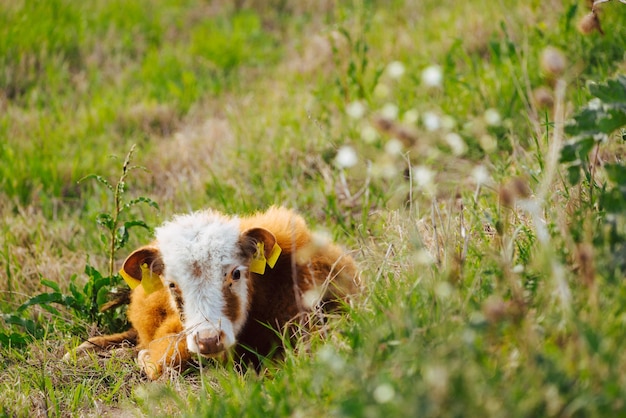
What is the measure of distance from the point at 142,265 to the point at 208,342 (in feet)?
2.60

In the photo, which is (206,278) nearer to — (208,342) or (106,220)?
(208,342)

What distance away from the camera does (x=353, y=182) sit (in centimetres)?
604

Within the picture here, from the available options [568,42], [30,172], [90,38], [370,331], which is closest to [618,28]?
[568,42]

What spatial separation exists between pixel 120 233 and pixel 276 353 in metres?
1.31

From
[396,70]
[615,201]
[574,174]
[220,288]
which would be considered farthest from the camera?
[396,70]

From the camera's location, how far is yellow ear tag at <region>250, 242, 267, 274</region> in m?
4.32

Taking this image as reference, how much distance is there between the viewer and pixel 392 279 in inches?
149

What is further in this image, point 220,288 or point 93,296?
point 93,296

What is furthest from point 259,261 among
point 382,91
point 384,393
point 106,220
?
point 382,91

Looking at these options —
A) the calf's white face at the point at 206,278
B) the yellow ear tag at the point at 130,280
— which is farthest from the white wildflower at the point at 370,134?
the yellow ear tag at the point at 130,280

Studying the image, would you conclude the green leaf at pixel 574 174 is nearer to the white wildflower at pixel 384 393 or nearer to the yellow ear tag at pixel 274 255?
the white wildflower at pixel 384 393

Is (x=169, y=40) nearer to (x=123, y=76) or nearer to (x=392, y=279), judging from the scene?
(x=123, y=76)

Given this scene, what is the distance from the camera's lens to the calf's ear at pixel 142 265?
438 cm

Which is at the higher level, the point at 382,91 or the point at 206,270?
the point at 382,91
